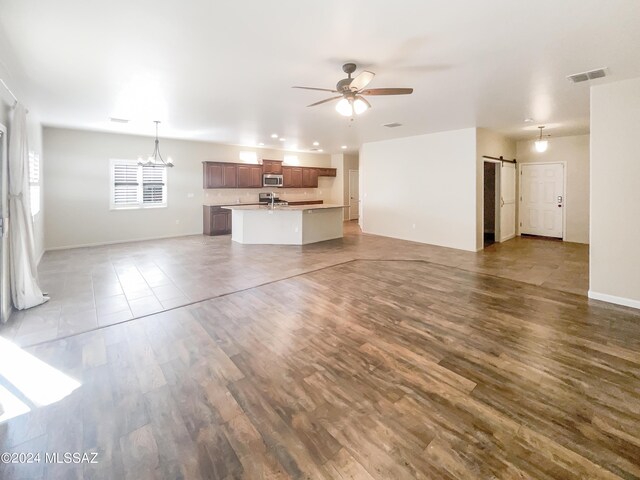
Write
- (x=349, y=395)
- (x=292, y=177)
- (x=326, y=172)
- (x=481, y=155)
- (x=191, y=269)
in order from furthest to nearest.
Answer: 1. (x=326, y=172)
2. (x=292, y=177)
3. (x=481, y=155)
4. (x=191, y=269)
5. (x=349, y=395)

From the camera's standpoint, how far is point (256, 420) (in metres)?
1.92

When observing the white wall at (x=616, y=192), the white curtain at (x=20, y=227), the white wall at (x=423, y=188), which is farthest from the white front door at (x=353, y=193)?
the white curtain at (x=20, y=227)

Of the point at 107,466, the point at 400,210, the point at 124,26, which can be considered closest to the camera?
the point at 107,466

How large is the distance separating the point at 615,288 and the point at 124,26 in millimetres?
6022

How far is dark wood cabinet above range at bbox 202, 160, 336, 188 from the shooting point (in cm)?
895

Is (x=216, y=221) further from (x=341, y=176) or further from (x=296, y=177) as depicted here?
(x=341, y=176)

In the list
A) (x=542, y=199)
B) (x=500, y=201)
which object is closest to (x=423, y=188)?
(x=500, y=201)

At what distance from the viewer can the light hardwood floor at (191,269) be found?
11.7 ft

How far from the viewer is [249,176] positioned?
958 cm

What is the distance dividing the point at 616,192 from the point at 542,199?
5.16 meters

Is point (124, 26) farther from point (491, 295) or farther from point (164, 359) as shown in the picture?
point (491, 295)

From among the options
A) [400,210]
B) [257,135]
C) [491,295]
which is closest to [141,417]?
[491,295]

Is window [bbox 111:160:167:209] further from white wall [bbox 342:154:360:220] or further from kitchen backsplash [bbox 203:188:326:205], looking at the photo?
white wall [bbox 342:154:360:220]

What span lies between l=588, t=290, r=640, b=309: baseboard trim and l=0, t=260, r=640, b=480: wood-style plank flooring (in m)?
0.26
